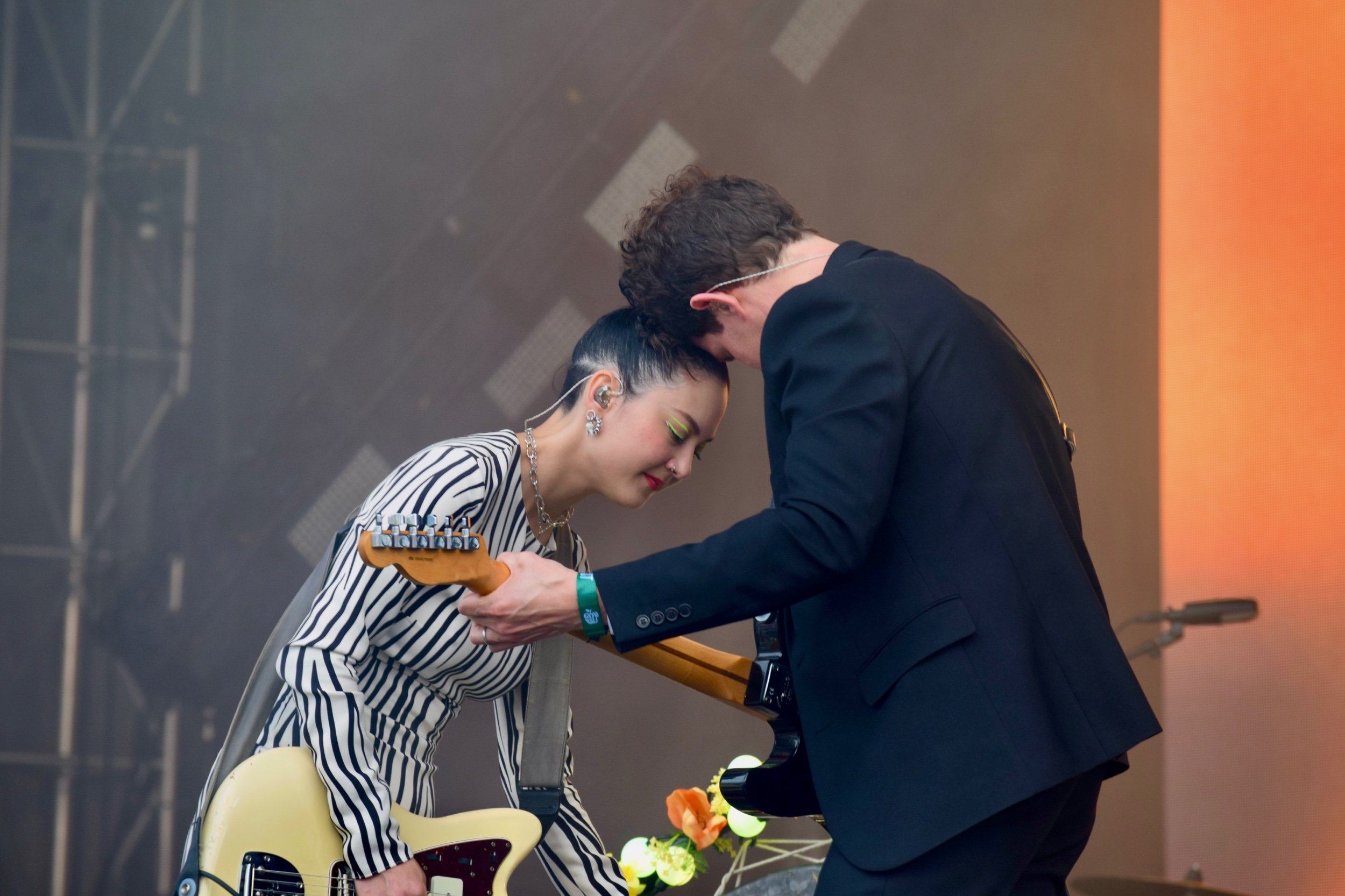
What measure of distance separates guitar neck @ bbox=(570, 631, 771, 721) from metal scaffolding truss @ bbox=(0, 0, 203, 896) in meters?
1.46

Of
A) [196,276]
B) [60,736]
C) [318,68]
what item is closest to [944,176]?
[318,68]

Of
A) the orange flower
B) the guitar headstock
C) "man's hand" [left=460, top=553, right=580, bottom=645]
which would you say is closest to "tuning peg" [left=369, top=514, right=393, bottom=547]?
the guitar headstock

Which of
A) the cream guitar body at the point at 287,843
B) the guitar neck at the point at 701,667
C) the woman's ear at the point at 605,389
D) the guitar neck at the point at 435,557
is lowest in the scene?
the cream guitar body at the point at 287,843

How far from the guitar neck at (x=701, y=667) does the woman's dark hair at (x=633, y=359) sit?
1.58 ft

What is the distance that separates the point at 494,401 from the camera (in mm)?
3193

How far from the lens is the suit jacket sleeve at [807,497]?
1.31 meters

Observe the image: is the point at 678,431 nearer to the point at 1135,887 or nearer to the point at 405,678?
the point at 405,678

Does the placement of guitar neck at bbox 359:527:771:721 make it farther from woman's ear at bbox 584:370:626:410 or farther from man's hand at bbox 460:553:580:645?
woman's ear at bbox 584:370:626:410

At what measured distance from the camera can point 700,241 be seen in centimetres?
171

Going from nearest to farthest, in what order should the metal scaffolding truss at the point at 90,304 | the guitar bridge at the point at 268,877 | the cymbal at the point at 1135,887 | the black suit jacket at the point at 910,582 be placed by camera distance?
the black suit jacket at the point at 910,582
the guitar bridge at the point at 268,877
the cymbal at the point at 1135,887
the metal scaffolding truss at the point at 90,304

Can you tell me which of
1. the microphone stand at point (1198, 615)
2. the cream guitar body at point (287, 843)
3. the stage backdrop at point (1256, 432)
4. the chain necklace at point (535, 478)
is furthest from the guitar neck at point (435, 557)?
the stage backdrop at point (1256, 432)

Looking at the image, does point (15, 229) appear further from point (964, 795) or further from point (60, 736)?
point (964, 795)

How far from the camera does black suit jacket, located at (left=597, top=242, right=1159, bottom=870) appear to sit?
1290mm

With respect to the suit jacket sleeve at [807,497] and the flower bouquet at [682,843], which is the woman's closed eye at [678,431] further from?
the flower bouquet at [682,843]
